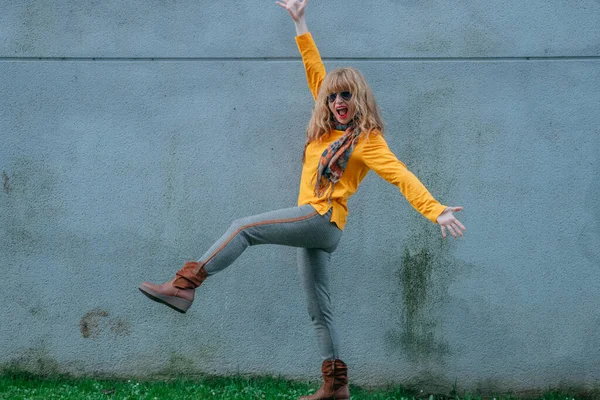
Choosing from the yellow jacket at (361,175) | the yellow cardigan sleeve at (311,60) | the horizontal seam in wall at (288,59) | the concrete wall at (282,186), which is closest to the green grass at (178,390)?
the concrete wall at (282,186)

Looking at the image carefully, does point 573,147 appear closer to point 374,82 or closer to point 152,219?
point 374,82

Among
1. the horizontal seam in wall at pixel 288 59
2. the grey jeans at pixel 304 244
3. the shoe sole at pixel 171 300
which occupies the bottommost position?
the shoe sole at pixel 171 300

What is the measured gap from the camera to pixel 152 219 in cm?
497

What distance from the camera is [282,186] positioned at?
497cm

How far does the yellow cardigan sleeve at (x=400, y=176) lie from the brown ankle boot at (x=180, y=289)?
109cm

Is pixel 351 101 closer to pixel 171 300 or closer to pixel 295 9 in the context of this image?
pixel 295 9

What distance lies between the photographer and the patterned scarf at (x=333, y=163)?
387cm

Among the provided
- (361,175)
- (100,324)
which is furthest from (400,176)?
(100,324)

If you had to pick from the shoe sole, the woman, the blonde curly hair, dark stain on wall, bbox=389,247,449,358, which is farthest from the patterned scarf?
dark stain on wall, bbox=389,247,449,358

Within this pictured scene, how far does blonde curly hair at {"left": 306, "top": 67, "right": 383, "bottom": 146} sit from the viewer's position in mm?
3984

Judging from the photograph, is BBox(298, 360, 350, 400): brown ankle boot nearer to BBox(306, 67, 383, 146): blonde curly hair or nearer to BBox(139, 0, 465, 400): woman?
BBox(139, 0, 465, 400): woman

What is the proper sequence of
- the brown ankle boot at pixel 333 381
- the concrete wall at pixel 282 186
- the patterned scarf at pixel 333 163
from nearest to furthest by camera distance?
the patterned scarf at pixel 333 163 → the brown ankle boot at pixel 333 381 → the concrete wall at pixel 282 186

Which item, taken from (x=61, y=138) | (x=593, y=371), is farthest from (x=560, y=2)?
(x=61, y=138)

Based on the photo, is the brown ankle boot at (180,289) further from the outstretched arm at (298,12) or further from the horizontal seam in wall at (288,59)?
the horizontal seam in wall at (288,59)
